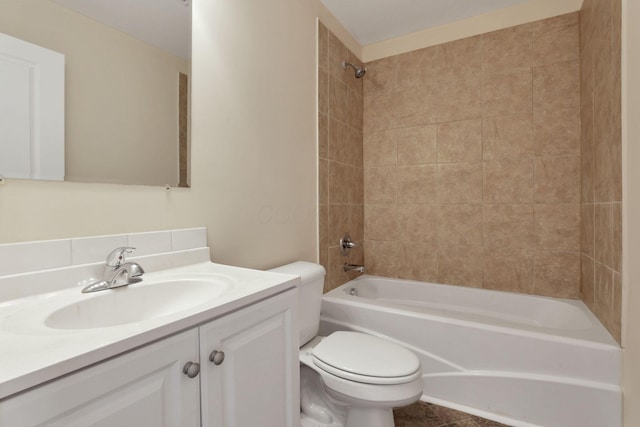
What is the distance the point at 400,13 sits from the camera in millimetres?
2172

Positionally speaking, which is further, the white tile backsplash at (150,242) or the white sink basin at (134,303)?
the white tile backsplash at (150,242)

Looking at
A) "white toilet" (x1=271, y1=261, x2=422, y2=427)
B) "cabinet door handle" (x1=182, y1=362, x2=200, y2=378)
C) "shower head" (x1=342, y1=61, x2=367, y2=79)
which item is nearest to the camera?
"cabinet door handle" (x1=182, y1=362, x2=200, y2=378)

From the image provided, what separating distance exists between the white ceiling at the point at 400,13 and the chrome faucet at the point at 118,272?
6.69 feet

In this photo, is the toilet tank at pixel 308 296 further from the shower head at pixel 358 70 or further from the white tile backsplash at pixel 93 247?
the shower head at pixel 358 70

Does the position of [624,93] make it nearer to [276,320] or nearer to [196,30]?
[276,320]

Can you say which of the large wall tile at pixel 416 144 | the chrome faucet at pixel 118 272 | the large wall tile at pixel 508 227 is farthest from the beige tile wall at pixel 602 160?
the chrome faucet at pixel 118 272

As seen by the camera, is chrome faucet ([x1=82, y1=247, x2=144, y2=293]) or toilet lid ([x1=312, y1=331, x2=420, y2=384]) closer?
chrome faucet ([x1=82, y1=247, x2=144, y2=293])

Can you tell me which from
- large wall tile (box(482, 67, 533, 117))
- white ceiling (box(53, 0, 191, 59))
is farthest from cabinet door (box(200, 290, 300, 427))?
large wall tile (box(482, 67, 533, 117))

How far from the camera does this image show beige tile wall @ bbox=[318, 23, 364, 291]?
2084mm

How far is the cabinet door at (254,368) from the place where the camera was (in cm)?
72

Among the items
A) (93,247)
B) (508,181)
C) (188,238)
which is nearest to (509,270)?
(508,181)

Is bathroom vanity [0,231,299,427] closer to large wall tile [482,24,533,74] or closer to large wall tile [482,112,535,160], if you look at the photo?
large wall tile [482,112,535,160]

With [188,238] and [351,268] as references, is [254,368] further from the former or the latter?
[351,268]

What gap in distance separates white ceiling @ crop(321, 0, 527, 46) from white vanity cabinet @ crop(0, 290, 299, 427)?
81.5 inches
